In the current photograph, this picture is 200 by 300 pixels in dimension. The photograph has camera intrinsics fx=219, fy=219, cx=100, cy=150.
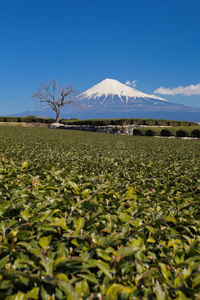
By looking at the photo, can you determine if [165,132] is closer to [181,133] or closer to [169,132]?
[169,132]

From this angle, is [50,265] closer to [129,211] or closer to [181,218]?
[129,211]

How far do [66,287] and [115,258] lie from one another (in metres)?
0.44


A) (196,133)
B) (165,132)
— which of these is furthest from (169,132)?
(196,133)

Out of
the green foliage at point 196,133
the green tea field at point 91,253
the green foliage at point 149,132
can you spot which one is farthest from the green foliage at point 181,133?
the green tea field at point 91,253

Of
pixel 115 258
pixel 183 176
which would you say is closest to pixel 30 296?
pixel 115 258

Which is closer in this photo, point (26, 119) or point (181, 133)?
point (181, 133)

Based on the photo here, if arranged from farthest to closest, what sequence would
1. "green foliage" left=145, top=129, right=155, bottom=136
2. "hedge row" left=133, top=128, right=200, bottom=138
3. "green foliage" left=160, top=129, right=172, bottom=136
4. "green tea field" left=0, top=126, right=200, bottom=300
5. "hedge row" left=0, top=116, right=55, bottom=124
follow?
1. "hedge row" left=0, top=116, right=55, bottom=124
2. "green foliage" left=145, top=129, right=155, bottom=136
3. "green foliage" left=160, top=129, right=172, bottom=136
4. "hedge row" left=133, top=128, right=200, bottom=138
5. "green tea field" left=0, top=126, right=200, bottom=300

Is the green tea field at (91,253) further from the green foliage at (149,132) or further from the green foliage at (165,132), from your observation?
the green foliage at (165,132)

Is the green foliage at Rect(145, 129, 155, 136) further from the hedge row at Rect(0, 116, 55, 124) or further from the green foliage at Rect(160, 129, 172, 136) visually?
the hedge row at Rect(0, 116, 55, 124)

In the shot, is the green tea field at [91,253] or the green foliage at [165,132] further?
the green foliage at [165,132]

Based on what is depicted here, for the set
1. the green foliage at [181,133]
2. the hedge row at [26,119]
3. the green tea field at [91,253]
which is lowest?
the green tea field at [91,253]

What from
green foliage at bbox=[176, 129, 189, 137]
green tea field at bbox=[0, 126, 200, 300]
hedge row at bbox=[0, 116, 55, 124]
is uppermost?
hedge row at bbox=[0, 116, 55, 124]

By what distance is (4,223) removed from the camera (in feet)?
6.33

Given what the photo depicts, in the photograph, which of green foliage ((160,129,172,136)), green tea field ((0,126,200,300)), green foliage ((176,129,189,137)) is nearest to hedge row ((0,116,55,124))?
green foliage ((160,129,172,136))
